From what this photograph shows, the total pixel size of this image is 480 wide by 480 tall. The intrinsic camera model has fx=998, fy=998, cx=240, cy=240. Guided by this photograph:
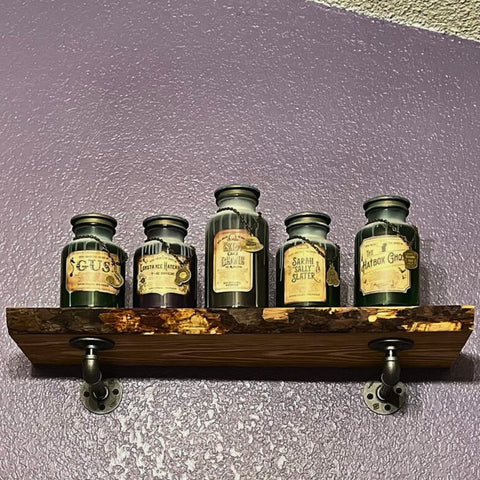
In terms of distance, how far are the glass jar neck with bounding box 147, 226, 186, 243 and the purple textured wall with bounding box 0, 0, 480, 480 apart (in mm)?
178

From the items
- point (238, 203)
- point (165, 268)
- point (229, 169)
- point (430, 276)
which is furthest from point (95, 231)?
point (430, 276)

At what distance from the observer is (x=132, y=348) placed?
1.65 m

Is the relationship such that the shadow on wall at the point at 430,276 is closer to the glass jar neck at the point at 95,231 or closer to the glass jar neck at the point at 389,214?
the glass jar neck at the point at 389,214

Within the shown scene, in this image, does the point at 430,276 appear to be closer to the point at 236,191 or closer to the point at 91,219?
the point at 236,191

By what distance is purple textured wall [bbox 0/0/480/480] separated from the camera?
1.74 metres

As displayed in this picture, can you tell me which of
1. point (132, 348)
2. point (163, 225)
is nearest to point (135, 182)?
point (163, 225)

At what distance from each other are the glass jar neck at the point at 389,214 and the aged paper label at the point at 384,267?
5cm

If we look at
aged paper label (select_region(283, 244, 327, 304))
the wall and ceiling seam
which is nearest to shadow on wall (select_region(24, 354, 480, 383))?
aged paper label (select_region(283, 244, 327, 304))

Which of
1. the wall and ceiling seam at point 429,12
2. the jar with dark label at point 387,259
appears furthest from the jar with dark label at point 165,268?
the wall and ceiling seam at point 429,12

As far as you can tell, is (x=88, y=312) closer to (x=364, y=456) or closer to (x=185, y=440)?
(x=185, y=440)

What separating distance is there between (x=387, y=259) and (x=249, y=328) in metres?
0.25

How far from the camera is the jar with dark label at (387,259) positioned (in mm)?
1569

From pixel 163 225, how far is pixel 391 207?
0.38 metres

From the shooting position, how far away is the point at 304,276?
1.59 meters
